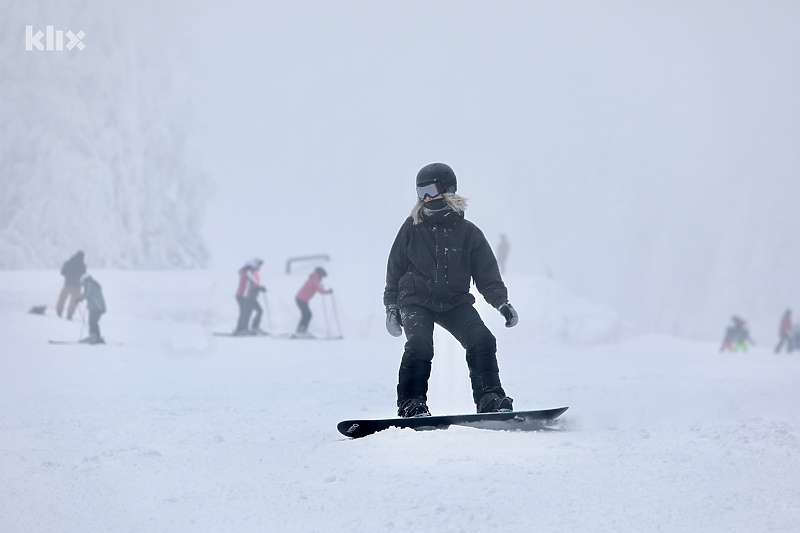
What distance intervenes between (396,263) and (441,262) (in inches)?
11.2

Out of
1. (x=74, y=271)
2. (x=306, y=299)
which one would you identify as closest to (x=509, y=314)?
(x=306, y=299)

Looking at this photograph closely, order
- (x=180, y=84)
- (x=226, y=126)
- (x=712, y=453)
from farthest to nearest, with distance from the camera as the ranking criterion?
(x=226, y=126) < (x=180, y=84) < (x=712, y=453)

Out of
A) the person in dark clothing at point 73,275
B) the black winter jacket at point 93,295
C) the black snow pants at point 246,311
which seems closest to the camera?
the black winter jacket at point 93,295

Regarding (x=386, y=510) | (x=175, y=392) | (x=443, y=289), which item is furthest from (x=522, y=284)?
(x=386, y=510)

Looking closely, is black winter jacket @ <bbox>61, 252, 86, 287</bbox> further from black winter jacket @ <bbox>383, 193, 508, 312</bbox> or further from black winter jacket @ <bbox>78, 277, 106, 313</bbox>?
black winter jacket @ <bbox>383, 193, 508, 312</bbox>

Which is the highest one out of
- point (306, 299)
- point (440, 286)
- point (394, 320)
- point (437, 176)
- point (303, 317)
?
point (437, 176)

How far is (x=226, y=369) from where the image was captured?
10836 mm

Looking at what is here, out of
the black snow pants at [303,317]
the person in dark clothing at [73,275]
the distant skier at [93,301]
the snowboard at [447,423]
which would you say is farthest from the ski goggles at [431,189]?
the person in dark clothing at [73,275]

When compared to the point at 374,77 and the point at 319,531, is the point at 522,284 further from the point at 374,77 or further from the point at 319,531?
the point at 374,77

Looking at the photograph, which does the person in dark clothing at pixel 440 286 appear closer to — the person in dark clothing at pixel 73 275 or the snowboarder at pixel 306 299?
the snowboarder at pixel 306 299

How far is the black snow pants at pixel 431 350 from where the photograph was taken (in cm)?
498

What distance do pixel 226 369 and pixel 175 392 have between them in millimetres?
2824

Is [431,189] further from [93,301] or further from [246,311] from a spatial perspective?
[246,311]

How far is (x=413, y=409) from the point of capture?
16.0ft
